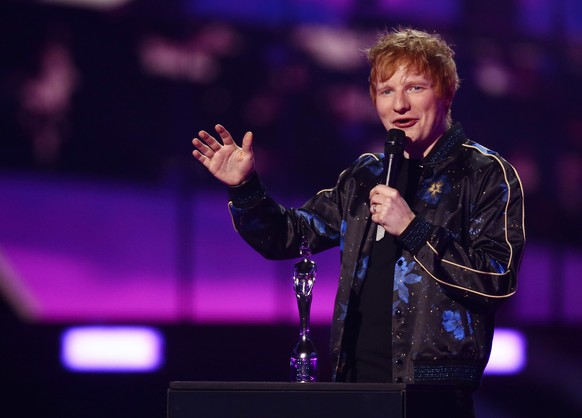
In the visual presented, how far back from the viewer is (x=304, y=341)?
1862 mm

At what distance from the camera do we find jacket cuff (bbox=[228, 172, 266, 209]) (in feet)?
7.02

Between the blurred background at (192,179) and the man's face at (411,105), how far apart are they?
1952 millimetres

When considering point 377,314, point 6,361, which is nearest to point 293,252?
point 377,314

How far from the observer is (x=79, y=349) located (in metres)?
3.83

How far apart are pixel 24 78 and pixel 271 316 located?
4.81 feet

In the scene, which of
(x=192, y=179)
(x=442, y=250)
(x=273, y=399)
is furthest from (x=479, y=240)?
(x=192, y=179)

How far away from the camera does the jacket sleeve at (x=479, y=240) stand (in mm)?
1850

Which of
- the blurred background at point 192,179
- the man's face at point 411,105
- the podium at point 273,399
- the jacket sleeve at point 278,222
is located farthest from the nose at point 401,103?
the blurred background at point 192,179

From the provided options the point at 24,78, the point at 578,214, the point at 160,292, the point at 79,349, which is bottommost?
the point at 79,349

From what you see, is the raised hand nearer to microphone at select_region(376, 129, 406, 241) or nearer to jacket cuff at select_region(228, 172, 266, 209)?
jacket cuff at select_region(228, 172, 266, 209)

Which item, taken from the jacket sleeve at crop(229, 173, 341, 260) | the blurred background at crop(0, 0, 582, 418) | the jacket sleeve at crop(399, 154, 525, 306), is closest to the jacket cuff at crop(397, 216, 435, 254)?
the jacket sleeve at crop(399, 154, 525, 306)

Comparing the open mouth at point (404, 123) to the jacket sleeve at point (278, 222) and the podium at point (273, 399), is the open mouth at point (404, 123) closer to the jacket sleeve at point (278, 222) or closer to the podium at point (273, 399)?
the jacket sleeve at point (278, 222)

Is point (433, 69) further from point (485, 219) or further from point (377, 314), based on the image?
point (377, 314)

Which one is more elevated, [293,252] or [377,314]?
[293,252]
